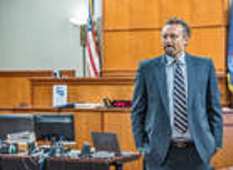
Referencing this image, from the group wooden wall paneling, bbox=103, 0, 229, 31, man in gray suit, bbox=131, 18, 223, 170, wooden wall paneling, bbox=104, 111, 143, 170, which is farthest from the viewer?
wooden wall paneling, bbox=103, 0, 229, 31

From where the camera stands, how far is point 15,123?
12.0 feet

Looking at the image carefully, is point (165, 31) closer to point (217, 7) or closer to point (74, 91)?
point (74, 91)

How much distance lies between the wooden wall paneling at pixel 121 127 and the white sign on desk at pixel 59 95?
83cm

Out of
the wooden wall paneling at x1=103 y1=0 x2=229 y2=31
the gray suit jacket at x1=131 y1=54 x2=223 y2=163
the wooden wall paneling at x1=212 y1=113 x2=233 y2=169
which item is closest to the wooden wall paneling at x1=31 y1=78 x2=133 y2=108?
the wooden wall paneling at x1=212 y1=113 x2=233 y2=169

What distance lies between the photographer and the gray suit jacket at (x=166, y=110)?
2023 mm

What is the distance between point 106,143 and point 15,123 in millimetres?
903

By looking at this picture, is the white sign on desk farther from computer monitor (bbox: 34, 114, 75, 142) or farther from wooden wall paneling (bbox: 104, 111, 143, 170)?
computer monitor (bbox: 34, 114, 75, 142)

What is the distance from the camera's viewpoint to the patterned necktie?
2.03m

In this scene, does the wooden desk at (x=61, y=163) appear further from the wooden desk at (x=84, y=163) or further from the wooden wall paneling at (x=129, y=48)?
the wooden wall paneling at (x=129, y=48)

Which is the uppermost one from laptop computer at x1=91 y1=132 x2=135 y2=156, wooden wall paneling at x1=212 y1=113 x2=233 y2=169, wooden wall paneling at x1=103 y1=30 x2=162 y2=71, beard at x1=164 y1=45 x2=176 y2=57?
wooden wall paneling at x1=103 y1=30 x2=162 y2=71

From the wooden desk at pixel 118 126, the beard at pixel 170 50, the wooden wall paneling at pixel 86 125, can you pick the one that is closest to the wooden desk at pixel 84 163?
the beard at pixel 170 50

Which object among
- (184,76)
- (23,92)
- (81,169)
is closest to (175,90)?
(184,76)

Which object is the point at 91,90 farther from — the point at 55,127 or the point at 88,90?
the point at 55,127

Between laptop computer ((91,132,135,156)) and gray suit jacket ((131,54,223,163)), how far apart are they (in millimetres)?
1321
